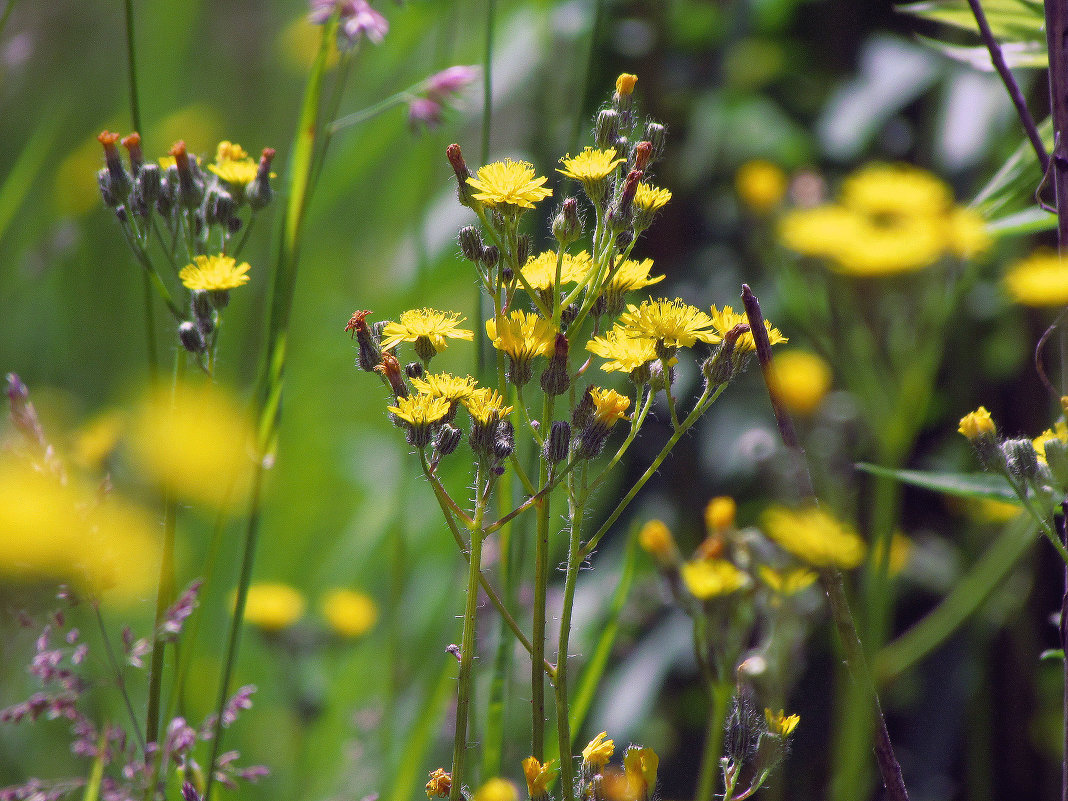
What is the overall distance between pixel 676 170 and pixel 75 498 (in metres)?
0.89

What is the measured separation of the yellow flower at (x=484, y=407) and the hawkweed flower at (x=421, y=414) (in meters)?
0.01

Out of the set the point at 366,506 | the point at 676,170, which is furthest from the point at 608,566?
the point at 676,170

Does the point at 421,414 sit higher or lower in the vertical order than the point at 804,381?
higher

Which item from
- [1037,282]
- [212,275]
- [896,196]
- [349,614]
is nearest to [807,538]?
[212,275]

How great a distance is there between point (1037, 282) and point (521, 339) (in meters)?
0.55

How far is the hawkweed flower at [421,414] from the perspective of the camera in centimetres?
31

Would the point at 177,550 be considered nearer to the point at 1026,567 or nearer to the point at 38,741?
the point at 38,741

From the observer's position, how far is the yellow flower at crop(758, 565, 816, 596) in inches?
19.8

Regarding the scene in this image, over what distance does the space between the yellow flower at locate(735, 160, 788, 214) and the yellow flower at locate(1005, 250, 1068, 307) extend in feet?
0.96

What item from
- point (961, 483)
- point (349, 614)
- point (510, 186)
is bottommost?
point (349, 614)

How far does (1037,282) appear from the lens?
69 centimetres

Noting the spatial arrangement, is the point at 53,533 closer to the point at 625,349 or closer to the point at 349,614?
the point at 625,349

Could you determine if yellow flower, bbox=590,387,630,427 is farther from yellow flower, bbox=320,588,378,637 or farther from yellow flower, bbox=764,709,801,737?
yellow flower, bbox=320,588,378,637

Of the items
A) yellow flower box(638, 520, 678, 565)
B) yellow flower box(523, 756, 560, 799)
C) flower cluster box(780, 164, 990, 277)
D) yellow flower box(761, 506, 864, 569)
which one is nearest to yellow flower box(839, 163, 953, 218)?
flower cluster box(780, 164, 990, 277)
